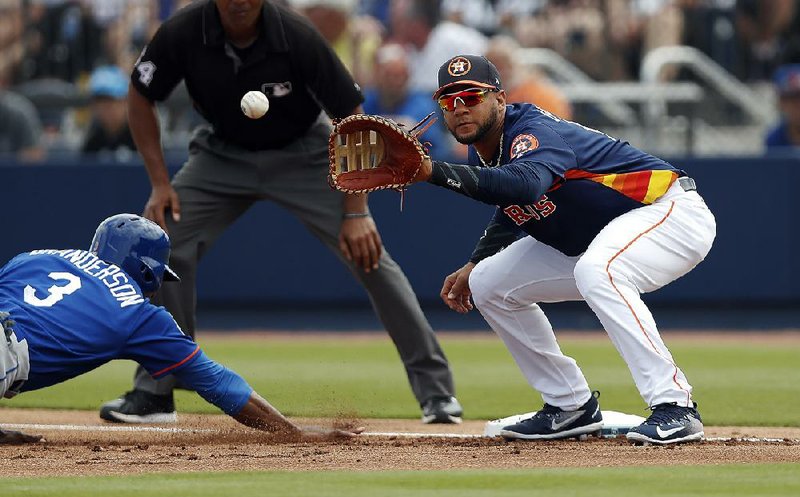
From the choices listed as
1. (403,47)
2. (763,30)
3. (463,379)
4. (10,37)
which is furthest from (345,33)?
(10,37)

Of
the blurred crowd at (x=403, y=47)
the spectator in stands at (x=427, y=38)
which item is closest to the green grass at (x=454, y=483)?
the blurred crowd at (x=403, y=47)

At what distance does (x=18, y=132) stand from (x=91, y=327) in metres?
8.42

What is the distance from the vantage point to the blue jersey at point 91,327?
5.83m

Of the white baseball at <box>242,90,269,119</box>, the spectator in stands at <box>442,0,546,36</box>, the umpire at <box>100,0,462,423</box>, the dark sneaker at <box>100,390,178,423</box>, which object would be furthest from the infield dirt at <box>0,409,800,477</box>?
the spectator in stands at <box>442,0,546,36</box>

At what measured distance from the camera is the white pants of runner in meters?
6.02

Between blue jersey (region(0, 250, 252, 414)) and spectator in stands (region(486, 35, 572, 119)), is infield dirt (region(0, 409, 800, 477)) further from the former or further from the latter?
spectator in stands (region(486, 35, 572, 119))

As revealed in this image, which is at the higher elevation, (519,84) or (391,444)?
(519,84)

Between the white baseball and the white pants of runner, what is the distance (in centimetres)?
147

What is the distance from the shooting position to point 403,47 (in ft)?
50.1

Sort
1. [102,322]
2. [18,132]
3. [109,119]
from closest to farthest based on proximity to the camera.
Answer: [102,322]
[109,119]
[18,132]

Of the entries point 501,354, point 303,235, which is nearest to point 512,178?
point 501,354

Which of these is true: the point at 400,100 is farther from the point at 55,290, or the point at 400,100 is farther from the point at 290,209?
the point at 55,290

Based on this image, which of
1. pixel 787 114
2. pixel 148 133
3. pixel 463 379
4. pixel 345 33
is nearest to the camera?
pixel 148 133

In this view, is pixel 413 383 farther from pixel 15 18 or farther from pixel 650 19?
pixel 15 18
